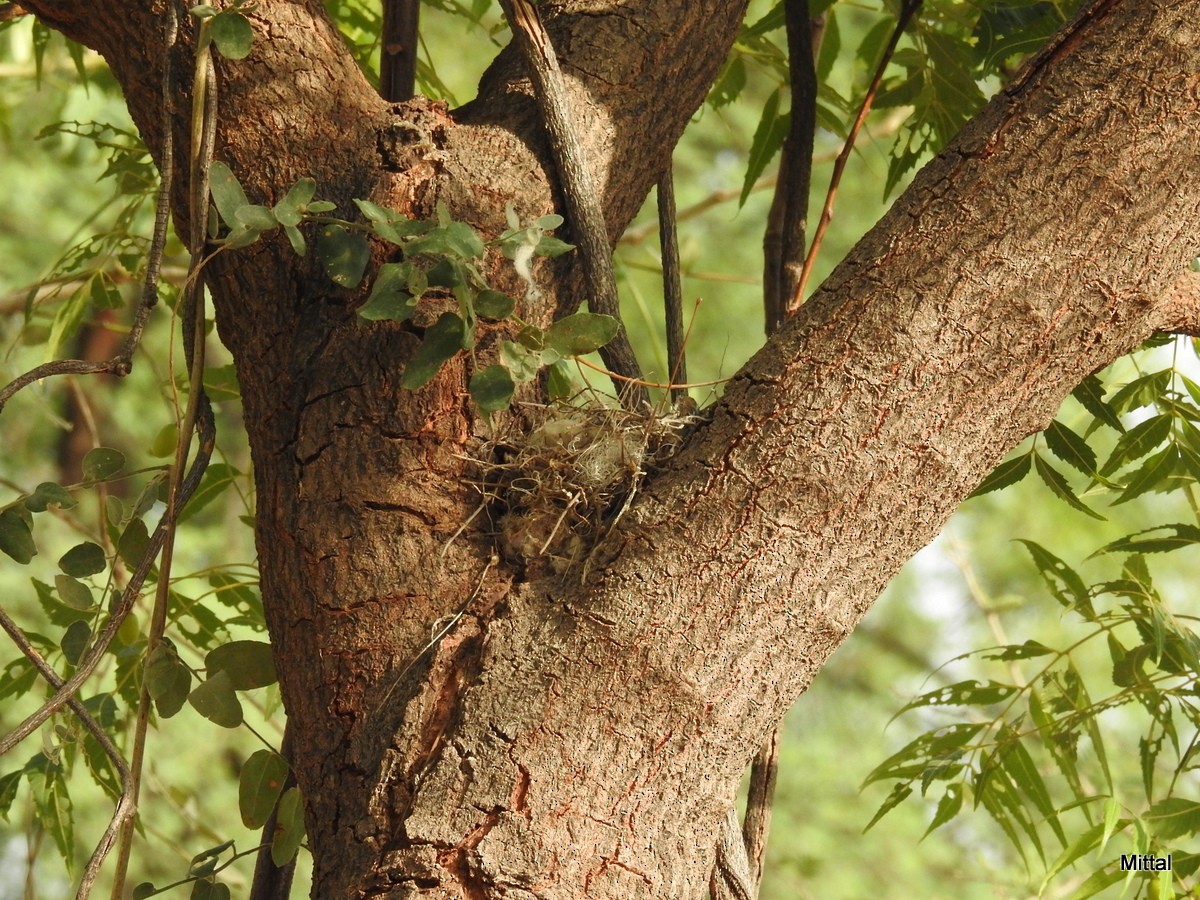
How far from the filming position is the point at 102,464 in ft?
3.31

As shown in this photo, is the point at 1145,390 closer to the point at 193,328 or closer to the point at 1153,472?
the point at 1153,472

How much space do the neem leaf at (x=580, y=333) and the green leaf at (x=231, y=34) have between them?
→ 29 centimetres

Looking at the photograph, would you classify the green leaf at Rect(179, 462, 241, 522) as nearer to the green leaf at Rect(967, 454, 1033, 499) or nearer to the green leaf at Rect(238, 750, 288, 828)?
the green leaf at Rect(238, 750, 288, 828)

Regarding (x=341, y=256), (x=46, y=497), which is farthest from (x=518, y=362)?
(x=46, y=497)

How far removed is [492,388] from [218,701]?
34cm

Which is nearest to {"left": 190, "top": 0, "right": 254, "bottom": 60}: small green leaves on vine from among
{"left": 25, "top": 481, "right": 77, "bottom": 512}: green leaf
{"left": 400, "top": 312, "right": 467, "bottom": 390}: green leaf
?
{"left": 400, "top": 312, "right": 467, "bottom": 390}: green leaf

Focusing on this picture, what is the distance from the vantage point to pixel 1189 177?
75 cm

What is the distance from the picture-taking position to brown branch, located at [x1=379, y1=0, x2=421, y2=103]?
114cm

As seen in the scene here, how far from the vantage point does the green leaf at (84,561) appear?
0.97 metres

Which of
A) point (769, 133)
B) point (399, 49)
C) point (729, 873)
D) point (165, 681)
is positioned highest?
point (769, 133)

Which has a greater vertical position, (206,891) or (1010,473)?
(1010,473)

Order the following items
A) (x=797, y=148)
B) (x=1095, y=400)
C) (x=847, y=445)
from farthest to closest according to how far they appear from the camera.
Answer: (x=797, y=148), (x=1095, y=400), (x=847, y=445)

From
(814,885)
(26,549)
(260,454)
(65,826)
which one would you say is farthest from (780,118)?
(814,885)

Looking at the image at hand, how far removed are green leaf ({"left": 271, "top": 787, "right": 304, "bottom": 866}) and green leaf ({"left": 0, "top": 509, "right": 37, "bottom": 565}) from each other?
275 millimetres
